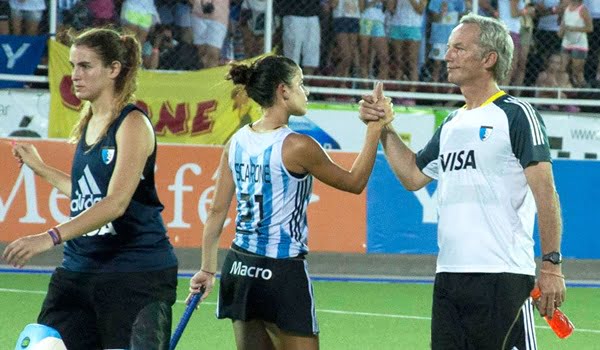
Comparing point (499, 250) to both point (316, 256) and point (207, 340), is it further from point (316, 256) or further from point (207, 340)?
point (316, 256)

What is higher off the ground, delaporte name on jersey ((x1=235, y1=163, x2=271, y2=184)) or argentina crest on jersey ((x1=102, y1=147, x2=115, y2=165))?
argentina crest on jersey ((x1=102, y1=147, x2=115, y2=165))

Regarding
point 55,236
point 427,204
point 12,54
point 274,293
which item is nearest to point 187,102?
point 12,54

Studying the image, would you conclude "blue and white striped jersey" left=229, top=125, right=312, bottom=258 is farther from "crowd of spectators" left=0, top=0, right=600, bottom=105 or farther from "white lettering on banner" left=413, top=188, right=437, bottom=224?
"crowd of spectators" left=0, top=0, right=600, bottom=105

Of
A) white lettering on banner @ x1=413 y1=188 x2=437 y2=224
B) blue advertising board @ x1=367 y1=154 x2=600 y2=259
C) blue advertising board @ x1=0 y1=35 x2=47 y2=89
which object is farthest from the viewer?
blue advertising board @ x1=0 y1=35 x2=47 y2=89

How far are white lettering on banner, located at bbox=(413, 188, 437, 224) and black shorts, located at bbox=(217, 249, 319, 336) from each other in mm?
8874

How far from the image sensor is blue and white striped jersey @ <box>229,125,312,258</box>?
6.44 m

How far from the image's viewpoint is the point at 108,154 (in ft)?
18.9

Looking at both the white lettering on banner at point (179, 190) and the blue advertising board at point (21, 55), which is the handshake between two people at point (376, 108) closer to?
the white lettering on banner at point (179, 190)

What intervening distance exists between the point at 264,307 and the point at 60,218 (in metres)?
8.54

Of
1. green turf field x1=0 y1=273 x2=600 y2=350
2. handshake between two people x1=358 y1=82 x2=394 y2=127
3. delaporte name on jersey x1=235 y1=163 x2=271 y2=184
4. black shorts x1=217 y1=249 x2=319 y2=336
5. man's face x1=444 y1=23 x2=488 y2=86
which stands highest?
man's face x1=444 y1=23 x2=488 y2=86

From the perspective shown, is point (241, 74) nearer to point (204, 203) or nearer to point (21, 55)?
point (204, 203)

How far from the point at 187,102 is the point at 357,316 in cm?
580

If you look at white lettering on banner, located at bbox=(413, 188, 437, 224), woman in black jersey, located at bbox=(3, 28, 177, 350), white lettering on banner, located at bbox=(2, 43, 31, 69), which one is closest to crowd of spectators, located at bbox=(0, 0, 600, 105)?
white lettering on banner, located at bbox=(2, 43, 31, 69)

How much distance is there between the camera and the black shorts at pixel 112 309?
5.79 metres
